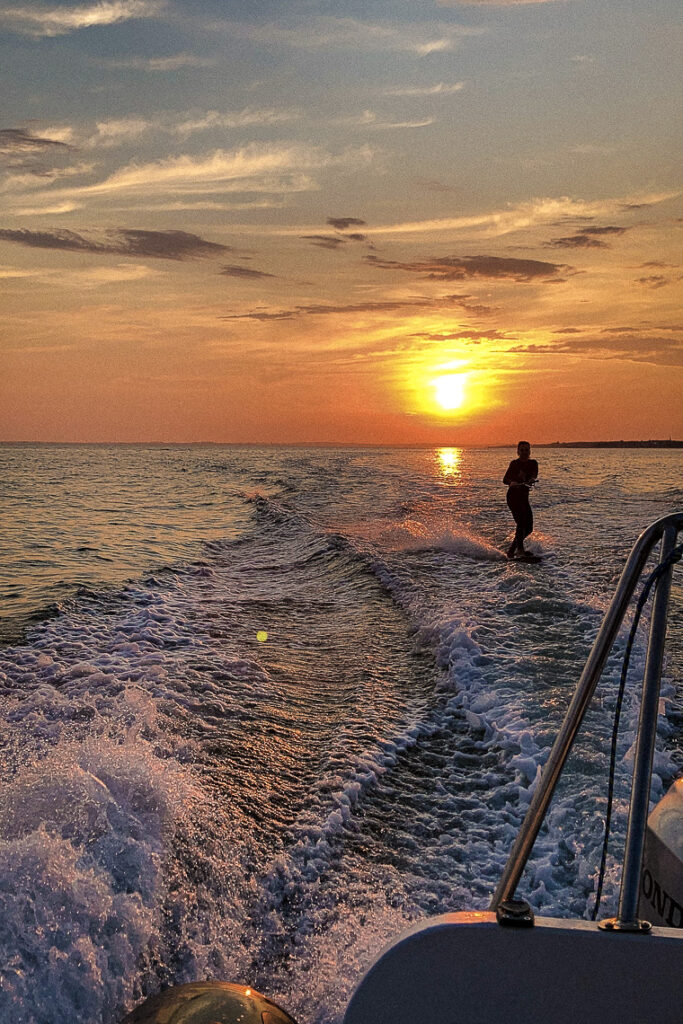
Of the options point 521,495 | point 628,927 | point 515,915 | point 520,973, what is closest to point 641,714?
point 628,927

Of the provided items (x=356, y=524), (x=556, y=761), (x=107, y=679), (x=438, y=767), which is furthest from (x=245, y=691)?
(x=356, y=524)

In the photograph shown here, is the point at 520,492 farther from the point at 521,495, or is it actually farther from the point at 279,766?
the point at 279,766

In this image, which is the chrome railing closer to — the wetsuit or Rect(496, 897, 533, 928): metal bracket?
Rect(496, 897, 533, 928): metal bracket

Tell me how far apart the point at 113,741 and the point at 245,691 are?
1890mm

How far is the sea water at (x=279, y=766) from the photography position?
11.2 ft

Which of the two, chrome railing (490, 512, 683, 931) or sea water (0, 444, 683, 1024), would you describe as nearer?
chrome railing (490, 512, 683, 931)

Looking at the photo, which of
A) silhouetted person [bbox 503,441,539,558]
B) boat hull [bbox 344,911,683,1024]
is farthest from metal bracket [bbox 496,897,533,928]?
silhouetted person [bbox 503,441,539,558]

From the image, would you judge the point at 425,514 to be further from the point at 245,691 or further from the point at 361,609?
the point at 245,691

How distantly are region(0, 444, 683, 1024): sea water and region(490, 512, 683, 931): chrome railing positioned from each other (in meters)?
1.68

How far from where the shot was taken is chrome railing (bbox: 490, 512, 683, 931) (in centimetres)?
192

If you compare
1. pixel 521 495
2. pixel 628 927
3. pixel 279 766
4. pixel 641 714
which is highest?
pixel 521 495

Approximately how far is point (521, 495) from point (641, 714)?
13084mm

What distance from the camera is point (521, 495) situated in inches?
579

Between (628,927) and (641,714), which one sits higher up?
(641,714)
